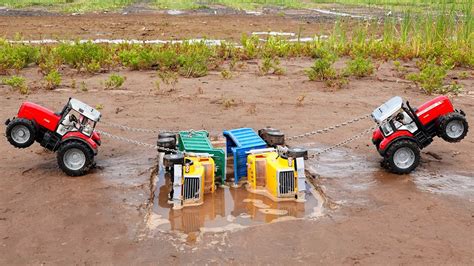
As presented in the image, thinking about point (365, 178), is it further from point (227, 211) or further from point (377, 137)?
point (227, 211)

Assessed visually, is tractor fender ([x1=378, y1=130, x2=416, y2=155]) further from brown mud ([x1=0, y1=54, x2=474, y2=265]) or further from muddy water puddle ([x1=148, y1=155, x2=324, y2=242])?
muddy water puddle ([x1=148, y1=155, x2=324, y2=242])

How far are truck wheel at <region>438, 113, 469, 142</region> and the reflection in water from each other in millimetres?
1490

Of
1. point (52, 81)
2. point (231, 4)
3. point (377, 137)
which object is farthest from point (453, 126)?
point (231, 4)

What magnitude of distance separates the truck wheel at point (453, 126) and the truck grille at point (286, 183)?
5.37ft

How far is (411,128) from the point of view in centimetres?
544

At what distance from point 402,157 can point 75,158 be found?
3.16 m

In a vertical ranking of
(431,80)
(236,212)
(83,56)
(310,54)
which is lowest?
(236,212)

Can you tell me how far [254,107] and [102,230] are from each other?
4.00 m

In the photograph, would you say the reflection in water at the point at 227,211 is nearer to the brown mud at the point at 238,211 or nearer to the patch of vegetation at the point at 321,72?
the brown mud at the point at 238,211

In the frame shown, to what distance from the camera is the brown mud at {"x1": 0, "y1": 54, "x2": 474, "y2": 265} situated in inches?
156

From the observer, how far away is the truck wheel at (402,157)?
17.4 ft

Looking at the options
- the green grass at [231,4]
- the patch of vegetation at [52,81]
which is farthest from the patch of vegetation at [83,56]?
the green grass at [231,4]

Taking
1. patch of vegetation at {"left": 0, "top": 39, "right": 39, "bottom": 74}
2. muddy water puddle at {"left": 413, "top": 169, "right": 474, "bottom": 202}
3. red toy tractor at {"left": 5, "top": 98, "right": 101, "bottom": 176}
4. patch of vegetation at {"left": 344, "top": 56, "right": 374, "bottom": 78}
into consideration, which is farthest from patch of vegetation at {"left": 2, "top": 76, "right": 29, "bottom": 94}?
muddy water puddle at {"left": 413, "top": 169, "right": 474, "bottom": 202}

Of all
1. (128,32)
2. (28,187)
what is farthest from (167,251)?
(128,32)
